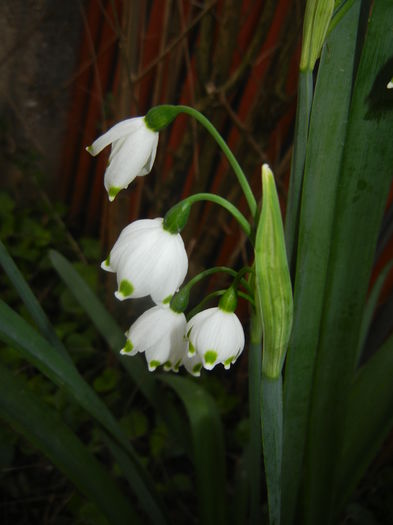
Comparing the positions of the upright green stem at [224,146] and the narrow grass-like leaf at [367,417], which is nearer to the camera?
→ the upright green stem at [224,146]

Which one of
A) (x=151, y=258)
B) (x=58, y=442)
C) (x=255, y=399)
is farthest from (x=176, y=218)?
(x=58, y=442)

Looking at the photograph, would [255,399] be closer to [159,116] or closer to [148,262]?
[148,262]

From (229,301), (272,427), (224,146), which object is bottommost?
(272,427)

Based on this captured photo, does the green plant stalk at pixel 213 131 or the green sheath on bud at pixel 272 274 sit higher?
the green plant stalk at pixel 213 131

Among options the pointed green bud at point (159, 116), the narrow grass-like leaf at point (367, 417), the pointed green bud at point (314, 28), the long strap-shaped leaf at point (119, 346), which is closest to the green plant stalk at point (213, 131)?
the pointed green bud at point (159, 116)

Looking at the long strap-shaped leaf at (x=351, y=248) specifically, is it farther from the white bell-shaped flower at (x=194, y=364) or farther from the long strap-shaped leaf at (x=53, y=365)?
the long strap-shaped leaf at (x=53, y=365)

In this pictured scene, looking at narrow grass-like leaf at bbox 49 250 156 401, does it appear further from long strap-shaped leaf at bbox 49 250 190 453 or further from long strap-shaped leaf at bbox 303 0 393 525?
long strap-shaped leaf at bbox 303 0 393 525
